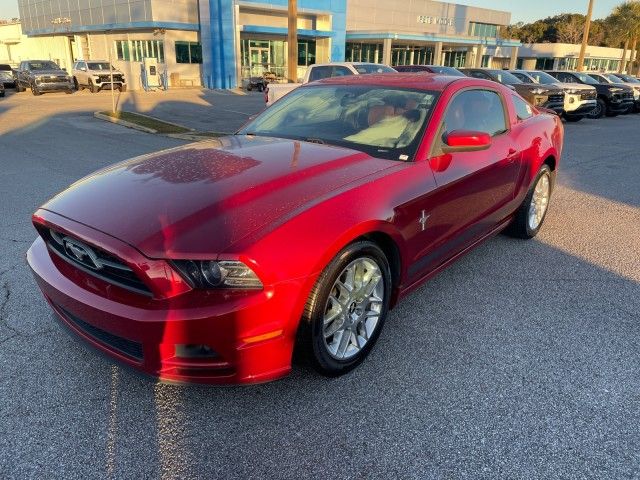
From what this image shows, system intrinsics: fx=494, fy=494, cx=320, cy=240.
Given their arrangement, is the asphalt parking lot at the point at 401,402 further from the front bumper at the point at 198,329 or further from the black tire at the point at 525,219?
the black tire at the point at 525,219

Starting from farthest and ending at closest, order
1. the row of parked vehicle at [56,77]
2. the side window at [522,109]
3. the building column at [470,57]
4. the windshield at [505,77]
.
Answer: the building column at [470,57] → the row of parked vehicle at [56,77] → the windshield at [505,77] → the side window at [522,109]

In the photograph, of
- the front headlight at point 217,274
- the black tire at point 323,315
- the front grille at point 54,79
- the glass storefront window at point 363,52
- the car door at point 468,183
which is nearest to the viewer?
the front headlight at point 217,274

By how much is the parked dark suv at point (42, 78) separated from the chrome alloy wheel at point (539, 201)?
89.0 feet

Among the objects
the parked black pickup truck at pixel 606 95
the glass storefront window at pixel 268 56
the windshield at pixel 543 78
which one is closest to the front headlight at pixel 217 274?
the windshield at pixel 543 78

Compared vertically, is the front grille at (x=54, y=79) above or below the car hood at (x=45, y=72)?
below

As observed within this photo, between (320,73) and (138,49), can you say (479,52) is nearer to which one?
(138,49)

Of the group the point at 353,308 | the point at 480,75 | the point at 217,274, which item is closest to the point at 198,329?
the point at 217,274

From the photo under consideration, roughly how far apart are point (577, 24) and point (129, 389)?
95.3 m

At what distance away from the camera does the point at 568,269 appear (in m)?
4.45

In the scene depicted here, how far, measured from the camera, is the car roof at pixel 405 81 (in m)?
3.78

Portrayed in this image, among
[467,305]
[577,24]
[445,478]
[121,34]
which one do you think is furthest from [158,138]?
[577,24]

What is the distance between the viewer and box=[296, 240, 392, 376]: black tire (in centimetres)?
245

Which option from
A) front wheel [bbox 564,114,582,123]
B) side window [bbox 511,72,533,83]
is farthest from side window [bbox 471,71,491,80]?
front wheel [bbox 564,114,582,123]

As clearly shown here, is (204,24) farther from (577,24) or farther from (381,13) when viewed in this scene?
(577,24)
